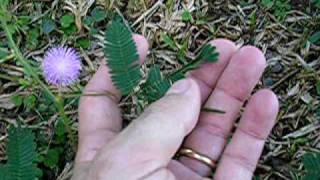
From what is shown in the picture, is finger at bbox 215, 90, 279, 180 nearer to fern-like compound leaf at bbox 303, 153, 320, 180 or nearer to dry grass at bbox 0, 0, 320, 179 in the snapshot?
fern-like compound leaf at bbox 303, 153, 320, 180

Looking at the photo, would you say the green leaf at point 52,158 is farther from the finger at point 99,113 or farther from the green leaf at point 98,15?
the green leaf at point 98,15

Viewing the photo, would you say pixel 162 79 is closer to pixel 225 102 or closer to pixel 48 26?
pixel 225 102

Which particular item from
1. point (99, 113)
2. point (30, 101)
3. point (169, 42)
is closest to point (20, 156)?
point (99, 113)

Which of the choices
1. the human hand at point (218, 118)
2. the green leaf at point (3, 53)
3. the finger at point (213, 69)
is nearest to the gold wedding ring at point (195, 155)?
the human hand at point (218, 118)

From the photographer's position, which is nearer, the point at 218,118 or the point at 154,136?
the point at 154,136

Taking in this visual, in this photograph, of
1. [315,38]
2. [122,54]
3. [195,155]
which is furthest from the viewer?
[315,38]

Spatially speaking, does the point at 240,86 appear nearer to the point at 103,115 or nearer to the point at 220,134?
the point at 220,134

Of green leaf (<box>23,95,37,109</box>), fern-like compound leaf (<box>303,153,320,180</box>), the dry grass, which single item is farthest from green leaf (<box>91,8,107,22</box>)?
fern-like compound leaf (<box>303,153,320,180</box>)
